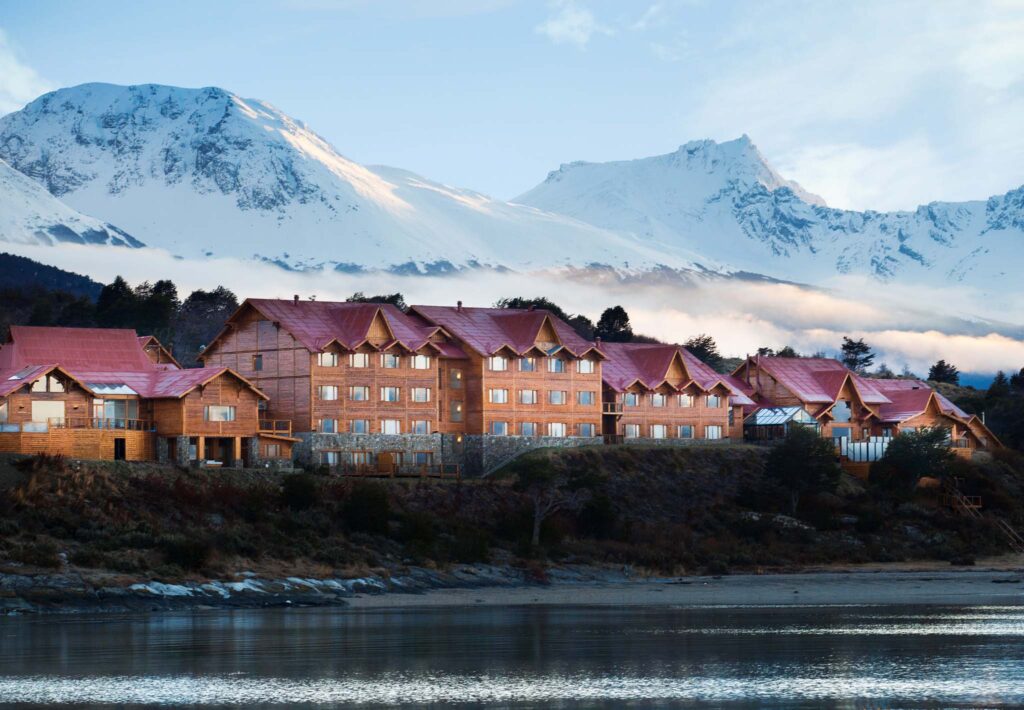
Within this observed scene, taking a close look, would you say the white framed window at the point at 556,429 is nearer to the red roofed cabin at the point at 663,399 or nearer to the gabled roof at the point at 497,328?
the red roofed cabin at the point at 663,399

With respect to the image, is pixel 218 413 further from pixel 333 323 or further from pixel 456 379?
pixel 456 379

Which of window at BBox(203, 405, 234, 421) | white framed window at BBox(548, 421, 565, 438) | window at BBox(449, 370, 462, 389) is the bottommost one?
white framed window at BBox(548, 421, 565, 438)

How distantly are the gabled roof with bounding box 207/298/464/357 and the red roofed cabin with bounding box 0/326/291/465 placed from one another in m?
7.00

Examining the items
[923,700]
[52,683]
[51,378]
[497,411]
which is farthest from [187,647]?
[497,411]

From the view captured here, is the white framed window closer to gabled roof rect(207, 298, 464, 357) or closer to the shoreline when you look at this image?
Result: gabled roof rect(207, 298, 464, 357)

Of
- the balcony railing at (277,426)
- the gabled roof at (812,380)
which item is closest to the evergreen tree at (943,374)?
the gabled roof at (812,380)

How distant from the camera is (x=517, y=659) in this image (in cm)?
5188

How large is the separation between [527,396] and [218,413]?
2384cm

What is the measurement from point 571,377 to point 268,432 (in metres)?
24.3

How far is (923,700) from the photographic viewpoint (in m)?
42.9

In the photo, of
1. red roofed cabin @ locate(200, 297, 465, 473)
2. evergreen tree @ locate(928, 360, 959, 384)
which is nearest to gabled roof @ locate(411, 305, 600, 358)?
red roofed cabin @ locate(200, 297, 465, 473)

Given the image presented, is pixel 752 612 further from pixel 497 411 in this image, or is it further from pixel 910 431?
pixel 910 431

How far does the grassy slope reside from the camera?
74500 millimetres

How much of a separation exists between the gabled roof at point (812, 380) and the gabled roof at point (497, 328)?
1985 centimetres
